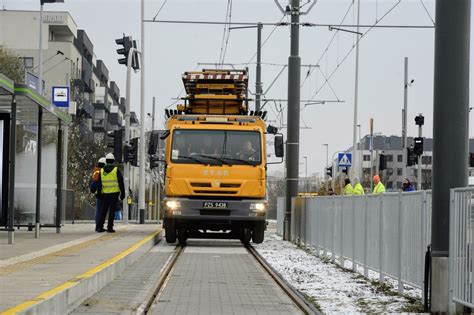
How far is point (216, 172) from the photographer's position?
890 inches

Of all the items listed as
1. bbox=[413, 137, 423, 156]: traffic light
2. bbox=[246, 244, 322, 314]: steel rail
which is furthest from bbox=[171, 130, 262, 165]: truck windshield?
bbox=[413, 137, 423, 156]: traffic light

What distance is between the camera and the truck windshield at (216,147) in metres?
22.8

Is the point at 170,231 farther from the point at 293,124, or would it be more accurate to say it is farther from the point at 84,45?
the point at 84,45

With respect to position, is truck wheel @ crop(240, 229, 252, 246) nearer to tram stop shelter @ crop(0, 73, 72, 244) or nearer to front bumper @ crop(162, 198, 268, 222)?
front bumper @ crop(162, 198, 268, 222)

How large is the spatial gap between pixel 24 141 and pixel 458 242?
1475 centimetres

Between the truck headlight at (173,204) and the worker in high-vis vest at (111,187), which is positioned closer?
the truck headlight at (173,204)

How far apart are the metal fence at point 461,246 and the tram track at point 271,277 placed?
1.49m

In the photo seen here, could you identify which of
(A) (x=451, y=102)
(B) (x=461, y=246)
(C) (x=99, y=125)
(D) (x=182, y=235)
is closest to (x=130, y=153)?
(D) (x=182, y=235)

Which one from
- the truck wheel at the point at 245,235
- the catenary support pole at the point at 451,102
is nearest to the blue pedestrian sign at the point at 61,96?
the truck wheel at the point at 245,235

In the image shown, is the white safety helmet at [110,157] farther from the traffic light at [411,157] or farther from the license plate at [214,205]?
the traffic light at [411,157]

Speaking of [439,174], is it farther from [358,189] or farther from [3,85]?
[358,189]

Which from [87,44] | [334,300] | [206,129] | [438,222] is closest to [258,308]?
[334,300]

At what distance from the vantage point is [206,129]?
23.2 metres

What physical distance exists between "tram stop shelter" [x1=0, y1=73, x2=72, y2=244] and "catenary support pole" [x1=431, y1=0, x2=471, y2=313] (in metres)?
8.57
